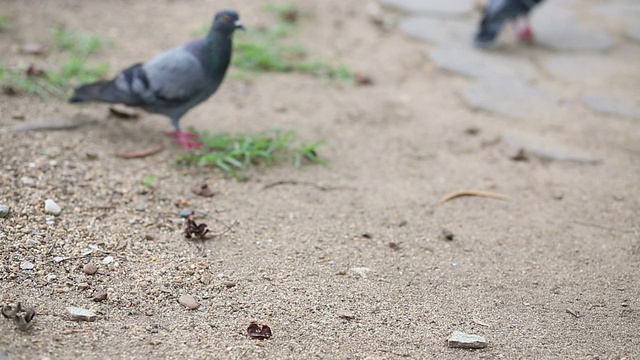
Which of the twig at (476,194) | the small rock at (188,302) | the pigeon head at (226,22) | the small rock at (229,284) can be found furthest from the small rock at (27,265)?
the twig at (476,194)

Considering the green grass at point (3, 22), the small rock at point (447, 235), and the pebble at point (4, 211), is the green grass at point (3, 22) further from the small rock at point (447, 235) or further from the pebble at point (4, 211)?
the small rock at point (447, 235)

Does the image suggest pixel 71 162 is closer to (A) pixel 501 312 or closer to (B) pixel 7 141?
(B) pixel 7 141

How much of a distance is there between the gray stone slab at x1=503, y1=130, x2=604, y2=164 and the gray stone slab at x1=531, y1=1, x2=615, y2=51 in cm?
152

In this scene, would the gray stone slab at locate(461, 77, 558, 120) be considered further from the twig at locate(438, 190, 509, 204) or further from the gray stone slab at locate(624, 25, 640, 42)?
the gray stone slab at locate(624, 25, 640, 42)

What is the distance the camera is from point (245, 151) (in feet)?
11.0

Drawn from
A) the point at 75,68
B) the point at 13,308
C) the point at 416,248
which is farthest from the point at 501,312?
the point at 75,68

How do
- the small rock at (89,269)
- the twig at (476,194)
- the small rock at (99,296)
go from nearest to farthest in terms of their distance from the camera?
the small rock at (99,296) < the small rock at (89,269) < the twig at (476,194)

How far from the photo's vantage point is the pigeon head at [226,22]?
3.39 m

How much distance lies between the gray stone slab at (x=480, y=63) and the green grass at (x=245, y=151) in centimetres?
162

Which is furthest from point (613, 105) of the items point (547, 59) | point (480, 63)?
point (480, 63)

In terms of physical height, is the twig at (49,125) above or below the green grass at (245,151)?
above

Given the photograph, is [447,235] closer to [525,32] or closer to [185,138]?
[185,138]

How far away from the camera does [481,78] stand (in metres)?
4.58

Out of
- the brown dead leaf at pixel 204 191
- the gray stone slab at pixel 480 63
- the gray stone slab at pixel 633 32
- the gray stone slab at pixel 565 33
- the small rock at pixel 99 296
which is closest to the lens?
the small rock at pixel 99 296
